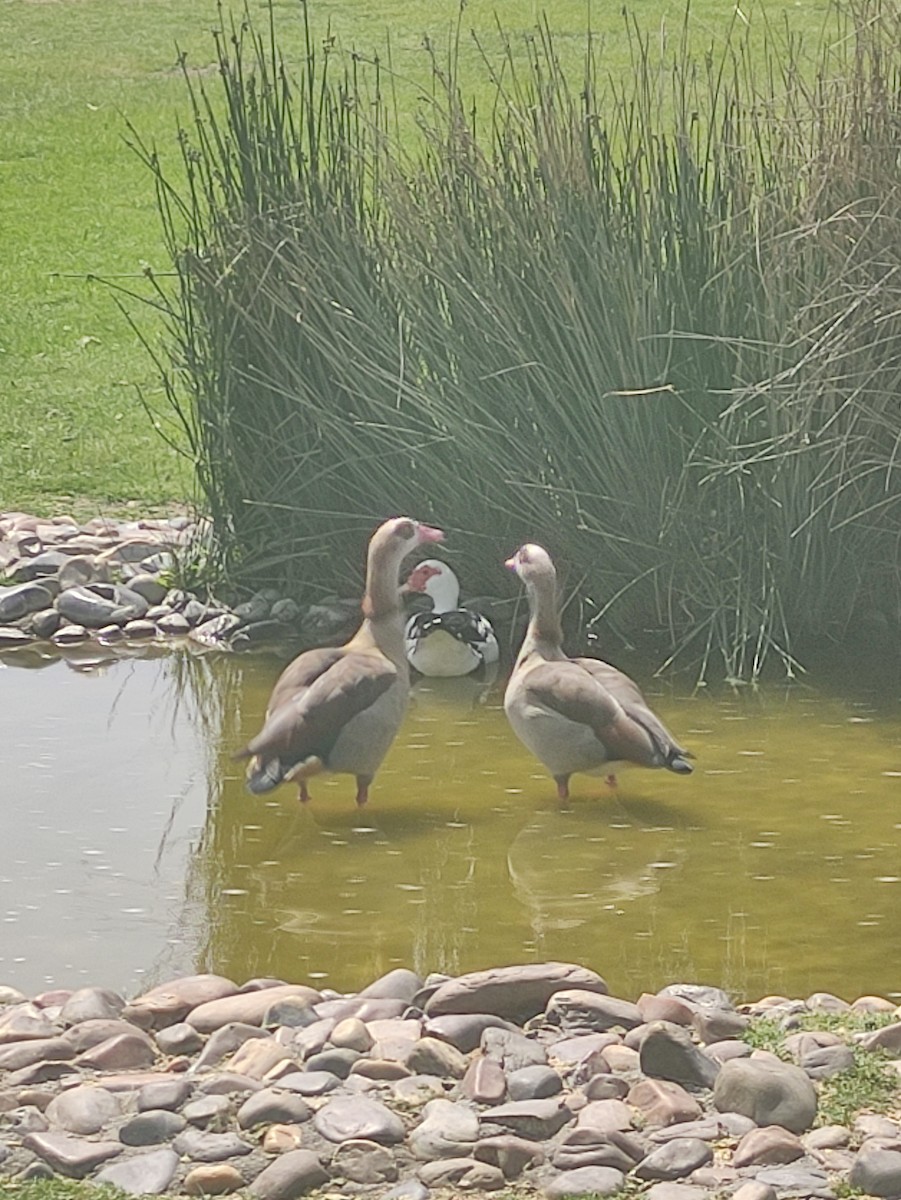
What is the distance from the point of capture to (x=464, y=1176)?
145 inches

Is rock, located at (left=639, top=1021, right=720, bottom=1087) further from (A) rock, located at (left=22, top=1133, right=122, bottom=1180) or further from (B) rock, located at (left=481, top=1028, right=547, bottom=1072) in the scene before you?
(A) rock, located at (left=22, top=1133, right=122, bottom=1180)

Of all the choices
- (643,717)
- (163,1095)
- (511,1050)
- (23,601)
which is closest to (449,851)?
(643,717)

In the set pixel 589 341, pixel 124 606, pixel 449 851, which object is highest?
pixel 589 341

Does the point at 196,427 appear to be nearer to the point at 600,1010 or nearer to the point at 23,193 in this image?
the point at 600,1010

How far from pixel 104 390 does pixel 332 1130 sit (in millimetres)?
8303

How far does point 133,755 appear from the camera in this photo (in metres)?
6.61

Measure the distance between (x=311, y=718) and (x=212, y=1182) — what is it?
8.23 feet

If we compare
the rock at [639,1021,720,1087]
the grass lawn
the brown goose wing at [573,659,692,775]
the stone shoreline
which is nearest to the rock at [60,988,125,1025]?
the stone shoreline

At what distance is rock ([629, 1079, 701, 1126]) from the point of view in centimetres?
387

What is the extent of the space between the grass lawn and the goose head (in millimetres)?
1940

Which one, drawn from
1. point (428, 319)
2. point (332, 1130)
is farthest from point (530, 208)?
point (332, 1130)

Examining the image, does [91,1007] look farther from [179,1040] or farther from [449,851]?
[449,851]

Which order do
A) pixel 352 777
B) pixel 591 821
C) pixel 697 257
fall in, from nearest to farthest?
pixel 591 821
pixel 352 777
pixel 697 257

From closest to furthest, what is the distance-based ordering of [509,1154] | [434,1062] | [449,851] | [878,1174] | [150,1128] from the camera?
[878,1174] → [509,1154] → [150,1128] → [434,1062] → [449,851]
